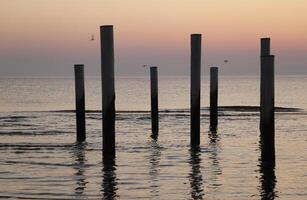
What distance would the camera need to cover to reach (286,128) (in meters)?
28.6

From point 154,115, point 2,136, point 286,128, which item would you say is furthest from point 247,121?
point 2,136

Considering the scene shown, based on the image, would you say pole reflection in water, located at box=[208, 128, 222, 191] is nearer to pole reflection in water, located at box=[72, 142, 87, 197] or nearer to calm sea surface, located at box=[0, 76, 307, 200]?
calm sea surface, located at box=[0, 76, 307, 200]

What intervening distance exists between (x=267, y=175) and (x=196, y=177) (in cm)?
173

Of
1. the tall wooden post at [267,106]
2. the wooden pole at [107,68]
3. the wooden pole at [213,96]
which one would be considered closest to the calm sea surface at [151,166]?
the tall wooden post at [267,106]

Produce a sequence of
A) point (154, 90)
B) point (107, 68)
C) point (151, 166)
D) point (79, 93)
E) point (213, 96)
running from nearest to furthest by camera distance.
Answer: point (107, 68) < point (151, 166) < point (79, 93) < point (154, 90) < point (213, 96)

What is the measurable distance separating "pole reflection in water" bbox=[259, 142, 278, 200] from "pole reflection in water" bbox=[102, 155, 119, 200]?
305cm

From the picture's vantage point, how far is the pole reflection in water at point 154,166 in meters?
13.6

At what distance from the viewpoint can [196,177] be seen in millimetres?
15086

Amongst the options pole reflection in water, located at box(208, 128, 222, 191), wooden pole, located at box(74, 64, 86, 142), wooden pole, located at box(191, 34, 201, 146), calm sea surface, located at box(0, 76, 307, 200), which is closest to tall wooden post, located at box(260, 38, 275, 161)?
calm sea surface, located at box(0, 76, 307, 200)

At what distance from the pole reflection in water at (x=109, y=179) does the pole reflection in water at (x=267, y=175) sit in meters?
3.05

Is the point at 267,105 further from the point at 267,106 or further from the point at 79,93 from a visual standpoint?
the point at 79,93

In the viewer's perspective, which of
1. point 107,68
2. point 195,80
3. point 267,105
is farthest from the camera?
point 195,80

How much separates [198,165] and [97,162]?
2765mm

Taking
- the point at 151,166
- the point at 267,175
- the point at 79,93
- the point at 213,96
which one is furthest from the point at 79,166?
the point at 213,96
